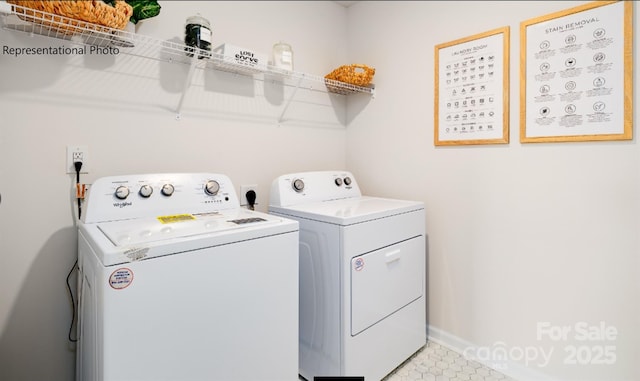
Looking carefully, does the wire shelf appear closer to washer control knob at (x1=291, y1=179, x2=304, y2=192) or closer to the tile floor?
washer control knob at (x1=291, y1=179, x2=304, y2=192)

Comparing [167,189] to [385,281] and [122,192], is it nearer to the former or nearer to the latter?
[122,192]

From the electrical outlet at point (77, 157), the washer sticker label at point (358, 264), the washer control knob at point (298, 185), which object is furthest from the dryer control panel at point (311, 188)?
the electrical outlet at point (77, 157)

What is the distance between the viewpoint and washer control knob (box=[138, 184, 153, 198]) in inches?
56.5

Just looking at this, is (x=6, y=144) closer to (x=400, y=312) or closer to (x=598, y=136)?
(x=400, y=312)

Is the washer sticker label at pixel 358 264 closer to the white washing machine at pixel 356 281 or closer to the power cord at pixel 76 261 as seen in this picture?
the white washing machine at pixel 356 281

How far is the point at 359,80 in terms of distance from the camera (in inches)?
86.1

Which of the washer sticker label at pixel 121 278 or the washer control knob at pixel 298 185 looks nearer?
the washer sticker label at pixel 121 278

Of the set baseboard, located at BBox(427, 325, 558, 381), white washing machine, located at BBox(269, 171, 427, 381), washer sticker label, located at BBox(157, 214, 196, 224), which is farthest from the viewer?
baseboard, located at BBox(427, 325, 558, 381)

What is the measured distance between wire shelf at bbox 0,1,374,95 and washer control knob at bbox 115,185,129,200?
1.94 feet

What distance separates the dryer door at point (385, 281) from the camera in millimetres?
1596

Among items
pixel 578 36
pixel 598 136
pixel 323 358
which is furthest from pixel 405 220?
pixel 578 36

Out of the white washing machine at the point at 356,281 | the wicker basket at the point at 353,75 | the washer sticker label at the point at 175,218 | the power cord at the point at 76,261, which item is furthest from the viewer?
the wicker basket at the point at 353,75

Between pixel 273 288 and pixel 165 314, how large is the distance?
0.38 m

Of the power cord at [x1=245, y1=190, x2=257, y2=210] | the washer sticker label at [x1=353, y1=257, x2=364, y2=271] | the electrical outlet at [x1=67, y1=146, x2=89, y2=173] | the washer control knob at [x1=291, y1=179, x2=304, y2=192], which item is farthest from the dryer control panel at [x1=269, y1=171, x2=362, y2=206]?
the electrical outlet at [x1=67, y1=146, x2=89, y2=173]
